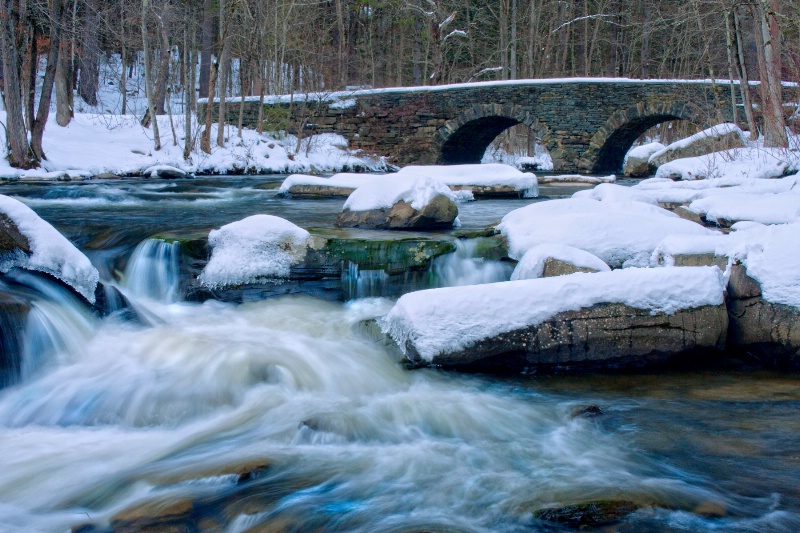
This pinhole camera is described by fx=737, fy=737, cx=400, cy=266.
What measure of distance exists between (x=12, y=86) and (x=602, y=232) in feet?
33.4

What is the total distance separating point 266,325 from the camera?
5.32 metres

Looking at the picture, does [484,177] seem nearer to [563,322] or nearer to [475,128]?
[563,322]

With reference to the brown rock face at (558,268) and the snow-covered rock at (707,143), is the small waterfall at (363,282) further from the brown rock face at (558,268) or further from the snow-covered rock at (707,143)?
the snow-covered rock at (707,143)

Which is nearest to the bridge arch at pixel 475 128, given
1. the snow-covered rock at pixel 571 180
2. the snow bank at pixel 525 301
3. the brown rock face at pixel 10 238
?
the snow-covered rock at pixel 571 180

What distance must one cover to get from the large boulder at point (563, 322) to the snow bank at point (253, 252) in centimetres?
163

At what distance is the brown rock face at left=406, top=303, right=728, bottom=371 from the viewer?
4.33 meters

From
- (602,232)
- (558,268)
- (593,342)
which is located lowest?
(593,342)

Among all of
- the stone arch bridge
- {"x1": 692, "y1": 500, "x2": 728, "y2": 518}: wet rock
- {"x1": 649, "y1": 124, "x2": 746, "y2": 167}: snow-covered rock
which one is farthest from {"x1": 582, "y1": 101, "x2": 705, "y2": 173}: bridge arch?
{"x1": 692, "y1": 500, "x2": 728, "y2": 518}: wet rock

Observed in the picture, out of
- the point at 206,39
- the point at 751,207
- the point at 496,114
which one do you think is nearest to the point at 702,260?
the point at 751,207

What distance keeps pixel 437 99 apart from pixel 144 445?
742 inches

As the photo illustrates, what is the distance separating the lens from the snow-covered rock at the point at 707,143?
42.1 ft

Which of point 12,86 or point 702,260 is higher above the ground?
point 12,86

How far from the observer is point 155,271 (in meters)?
6.00

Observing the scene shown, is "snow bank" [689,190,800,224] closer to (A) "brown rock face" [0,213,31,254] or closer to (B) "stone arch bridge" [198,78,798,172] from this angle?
(A) "brown rock face" [0,213,31,254]
